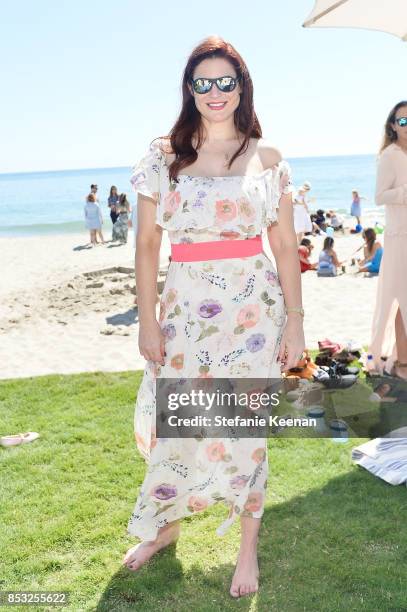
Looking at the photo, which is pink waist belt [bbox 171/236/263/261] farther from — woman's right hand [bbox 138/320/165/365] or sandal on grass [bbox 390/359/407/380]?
sandal on grass [bbox 390/359/407/380]

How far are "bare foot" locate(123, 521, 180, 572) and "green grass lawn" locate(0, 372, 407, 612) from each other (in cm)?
5

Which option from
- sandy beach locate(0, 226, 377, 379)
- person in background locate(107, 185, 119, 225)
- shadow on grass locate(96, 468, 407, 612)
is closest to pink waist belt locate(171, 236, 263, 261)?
shadow on grass locate(96, 468, 407, 612)

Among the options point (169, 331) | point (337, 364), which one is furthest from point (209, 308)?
point (337, 364)

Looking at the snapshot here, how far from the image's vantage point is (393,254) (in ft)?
17.9

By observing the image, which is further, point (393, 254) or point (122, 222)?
point (122, 222)

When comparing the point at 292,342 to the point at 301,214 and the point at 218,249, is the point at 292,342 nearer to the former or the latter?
the point at 218,249

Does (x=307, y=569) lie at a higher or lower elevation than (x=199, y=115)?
lower

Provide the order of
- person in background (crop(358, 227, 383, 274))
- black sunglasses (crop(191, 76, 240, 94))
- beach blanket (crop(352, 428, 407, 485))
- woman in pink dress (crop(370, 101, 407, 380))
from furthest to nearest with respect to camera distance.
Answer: person in background (crop(358, 227, 383, 274)), woman in pink dress (crop(370, 101, 407, 380)), beach blanket (crop(352, 428, 407, 485)), black sunglasses (crop(191, 76, 240, 94))

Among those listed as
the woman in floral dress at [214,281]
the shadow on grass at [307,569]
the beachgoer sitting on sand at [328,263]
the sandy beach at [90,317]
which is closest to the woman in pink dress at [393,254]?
the sandy beach at [90,317]

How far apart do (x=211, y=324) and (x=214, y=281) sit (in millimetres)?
195

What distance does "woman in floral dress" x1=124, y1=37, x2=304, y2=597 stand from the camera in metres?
2.68

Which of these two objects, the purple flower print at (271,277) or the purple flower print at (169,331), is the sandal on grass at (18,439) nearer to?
the purple flower print at (169,331)

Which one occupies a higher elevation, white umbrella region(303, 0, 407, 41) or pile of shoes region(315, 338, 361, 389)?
white umbrella region(303, 0, 407, 41)

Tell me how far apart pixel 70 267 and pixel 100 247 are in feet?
14.2
